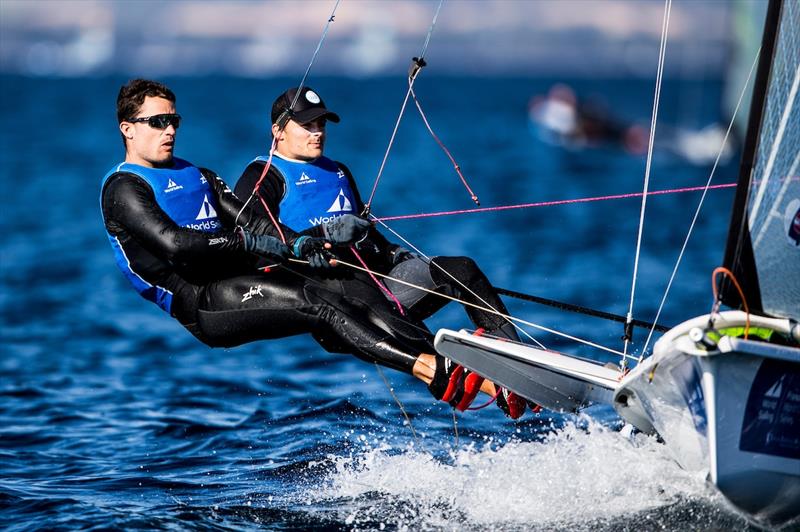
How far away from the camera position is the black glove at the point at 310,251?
4531mm

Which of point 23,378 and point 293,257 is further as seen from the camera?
point 23,378

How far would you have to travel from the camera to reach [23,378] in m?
7.75

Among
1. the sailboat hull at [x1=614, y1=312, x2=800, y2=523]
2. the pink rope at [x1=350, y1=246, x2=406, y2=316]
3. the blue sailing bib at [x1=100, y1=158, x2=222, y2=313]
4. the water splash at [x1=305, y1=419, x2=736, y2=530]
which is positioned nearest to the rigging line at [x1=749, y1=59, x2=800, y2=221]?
the sailboat hull at [x1=614, y1=312, x2=800, y2=523]

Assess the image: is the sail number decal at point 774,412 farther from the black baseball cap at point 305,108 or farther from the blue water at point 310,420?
the black baseball cap at point 305,108

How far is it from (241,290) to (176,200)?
44 centimetres

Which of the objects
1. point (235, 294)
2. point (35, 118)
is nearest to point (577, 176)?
point (235, 294)

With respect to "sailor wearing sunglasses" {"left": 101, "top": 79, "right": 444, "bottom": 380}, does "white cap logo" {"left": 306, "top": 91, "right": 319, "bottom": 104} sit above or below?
above

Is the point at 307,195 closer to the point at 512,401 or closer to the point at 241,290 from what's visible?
the point at 241,290

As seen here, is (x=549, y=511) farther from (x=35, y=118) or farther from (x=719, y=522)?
(x=35, y=118)

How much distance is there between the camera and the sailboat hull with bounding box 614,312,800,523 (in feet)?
11.9

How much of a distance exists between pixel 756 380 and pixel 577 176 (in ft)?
66.3

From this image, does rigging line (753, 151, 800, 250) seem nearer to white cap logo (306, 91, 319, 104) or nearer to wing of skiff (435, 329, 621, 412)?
wing of skiff (435, 329, 621, 412)

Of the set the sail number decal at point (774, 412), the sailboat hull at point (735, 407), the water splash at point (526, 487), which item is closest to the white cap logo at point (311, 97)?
the water splash at point (526, 487)

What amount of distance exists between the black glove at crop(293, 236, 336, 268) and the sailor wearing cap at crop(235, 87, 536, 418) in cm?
19
